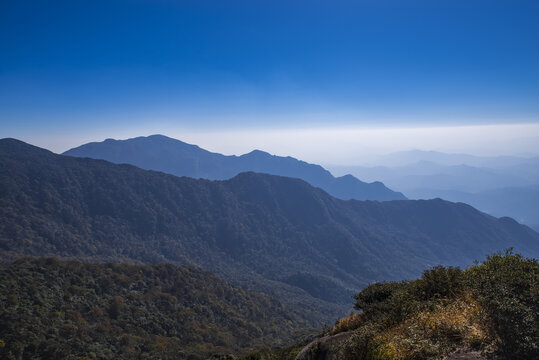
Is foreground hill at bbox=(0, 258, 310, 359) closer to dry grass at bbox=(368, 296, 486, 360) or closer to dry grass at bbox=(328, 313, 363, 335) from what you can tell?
dry grass at bbox=(328, 313, 363, 335)

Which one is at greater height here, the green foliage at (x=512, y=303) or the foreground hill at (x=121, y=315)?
the green foliage at (x=512, y=303)

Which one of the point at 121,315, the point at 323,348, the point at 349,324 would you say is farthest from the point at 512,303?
the point at 121,315

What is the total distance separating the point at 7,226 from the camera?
13625 cm

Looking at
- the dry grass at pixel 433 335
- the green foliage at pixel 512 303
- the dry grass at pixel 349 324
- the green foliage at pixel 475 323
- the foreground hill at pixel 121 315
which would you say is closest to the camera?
the green foliage at pixel 512 303

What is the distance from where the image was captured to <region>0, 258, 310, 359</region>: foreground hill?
43.9m

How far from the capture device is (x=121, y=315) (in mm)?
60688

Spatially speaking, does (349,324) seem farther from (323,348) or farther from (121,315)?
(121,315)

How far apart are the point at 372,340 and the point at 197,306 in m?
78.2

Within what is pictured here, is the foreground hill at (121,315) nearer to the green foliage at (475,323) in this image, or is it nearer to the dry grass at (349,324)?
the dry grass at (349,324)

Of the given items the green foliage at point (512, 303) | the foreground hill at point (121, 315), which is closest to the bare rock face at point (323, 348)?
the green foliage at point (512, 303)

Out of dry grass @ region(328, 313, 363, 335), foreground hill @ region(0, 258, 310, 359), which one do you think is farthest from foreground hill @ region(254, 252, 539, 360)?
foreground hill @ region(0, 258, 310, 359)

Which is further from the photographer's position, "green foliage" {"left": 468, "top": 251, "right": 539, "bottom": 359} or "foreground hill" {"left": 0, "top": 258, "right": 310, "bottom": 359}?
"foreground hill" {"left": 0, "top": 258, "right": 310, "bottom": 359}

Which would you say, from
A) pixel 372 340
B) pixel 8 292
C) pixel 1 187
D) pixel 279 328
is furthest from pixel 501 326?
pixel 1 187

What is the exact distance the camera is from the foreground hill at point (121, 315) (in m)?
43.9
